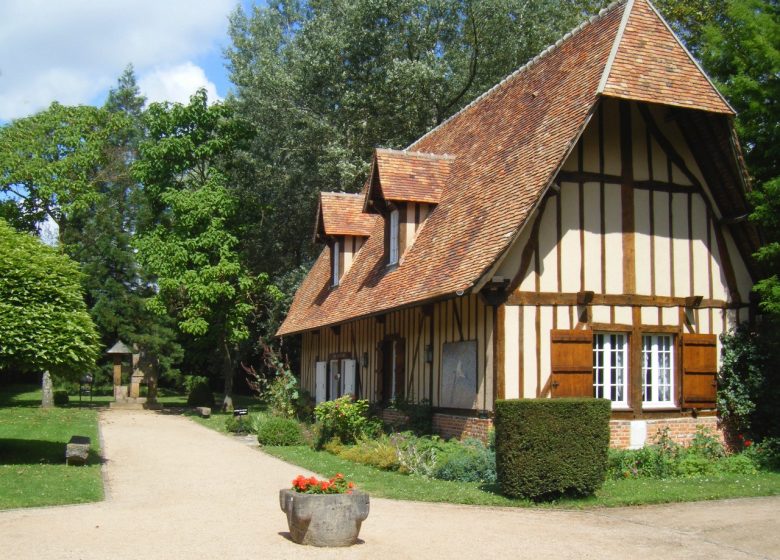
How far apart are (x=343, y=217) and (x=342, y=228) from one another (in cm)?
49

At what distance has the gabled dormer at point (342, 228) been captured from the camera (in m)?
22.8

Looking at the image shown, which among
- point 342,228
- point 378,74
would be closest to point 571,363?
point 342,228

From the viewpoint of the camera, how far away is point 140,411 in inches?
1316

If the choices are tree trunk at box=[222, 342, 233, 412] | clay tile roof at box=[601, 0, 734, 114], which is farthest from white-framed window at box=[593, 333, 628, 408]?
tree trunk at box=[222, 342, 233, 412]

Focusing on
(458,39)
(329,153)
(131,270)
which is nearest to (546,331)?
(329,153)

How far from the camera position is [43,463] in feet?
48.9

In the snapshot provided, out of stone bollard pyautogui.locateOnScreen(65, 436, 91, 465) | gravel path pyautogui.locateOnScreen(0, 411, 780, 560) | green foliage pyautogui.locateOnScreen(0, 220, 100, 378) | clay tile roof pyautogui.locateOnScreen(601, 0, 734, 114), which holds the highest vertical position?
clay tile roof pyautogui.locateOnScreen(601, 0, 734, 114)

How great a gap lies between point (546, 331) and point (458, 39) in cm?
2050

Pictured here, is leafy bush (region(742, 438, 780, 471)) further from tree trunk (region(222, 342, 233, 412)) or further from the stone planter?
tree trunk (region(222, 342, 233, 412))

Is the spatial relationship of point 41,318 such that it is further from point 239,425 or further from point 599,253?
point 599,253

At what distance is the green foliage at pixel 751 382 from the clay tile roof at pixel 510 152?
444cm

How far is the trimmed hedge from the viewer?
1065 cm

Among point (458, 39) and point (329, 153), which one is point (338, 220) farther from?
point (458, 39)

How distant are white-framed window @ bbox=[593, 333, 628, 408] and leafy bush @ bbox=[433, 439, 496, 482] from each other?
2666 millimetres
